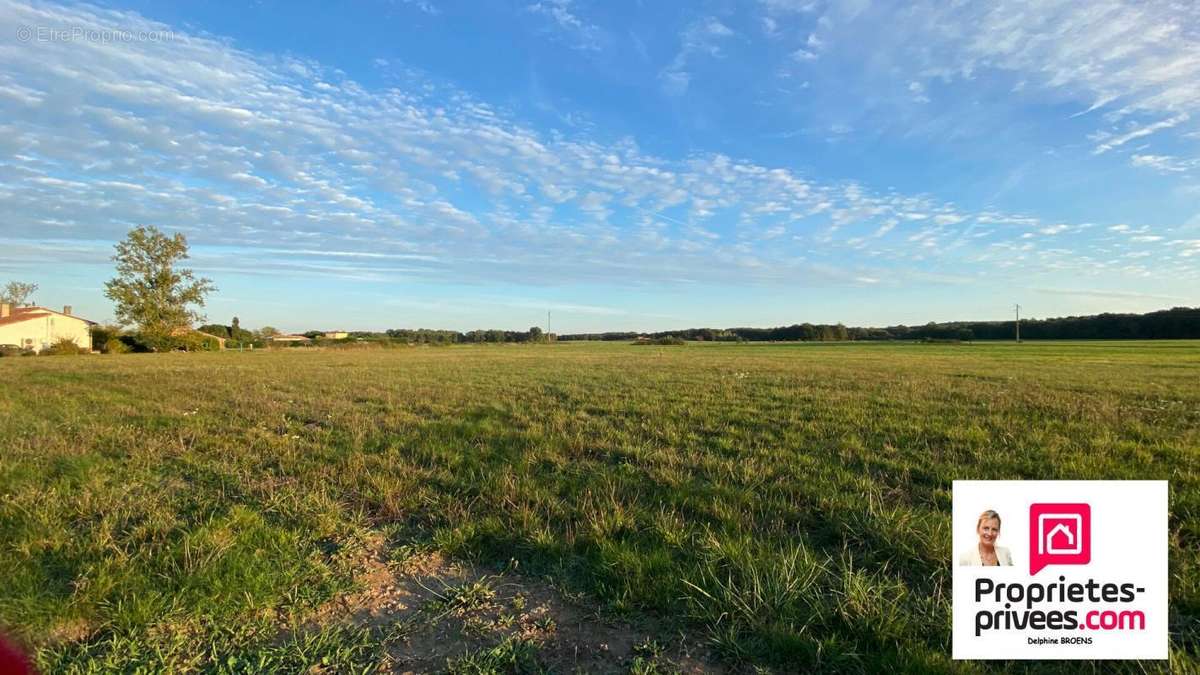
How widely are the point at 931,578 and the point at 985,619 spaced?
524 millimetres

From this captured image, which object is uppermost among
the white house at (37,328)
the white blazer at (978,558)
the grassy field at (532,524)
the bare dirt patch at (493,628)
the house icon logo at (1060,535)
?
the white house at (37,328)

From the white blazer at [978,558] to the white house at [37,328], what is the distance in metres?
88.2

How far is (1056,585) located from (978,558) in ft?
1.28

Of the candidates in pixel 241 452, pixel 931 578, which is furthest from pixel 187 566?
pixel 931 578

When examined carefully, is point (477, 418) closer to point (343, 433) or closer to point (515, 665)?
point (343, 433)

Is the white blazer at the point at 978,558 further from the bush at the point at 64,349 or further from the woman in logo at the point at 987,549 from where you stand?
the bush at the point at 64,349

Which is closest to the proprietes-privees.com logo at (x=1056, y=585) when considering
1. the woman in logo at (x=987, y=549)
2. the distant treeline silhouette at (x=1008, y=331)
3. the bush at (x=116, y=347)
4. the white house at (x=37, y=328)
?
the woman in logo at (x=987, y=549)

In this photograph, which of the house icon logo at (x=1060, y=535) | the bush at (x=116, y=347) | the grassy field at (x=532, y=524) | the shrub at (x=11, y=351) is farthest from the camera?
the bush at (x=116, y=347)

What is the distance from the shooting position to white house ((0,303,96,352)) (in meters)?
65.9

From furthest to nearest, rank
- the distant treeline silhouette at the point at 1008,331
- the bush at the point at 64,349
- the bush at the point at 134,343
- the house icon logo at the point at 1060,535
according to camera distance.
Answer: the distant treeline silhouette at the point at 1008,331
the bush at the point at 134,343
the bush at the point at 64,349
the house icon logo at the point at 1060,535

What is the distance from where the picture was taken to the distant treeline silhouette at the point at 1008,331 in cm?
8738

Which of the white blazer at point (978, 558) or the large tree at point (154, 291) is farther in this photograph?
the large tree at point (154, 291)

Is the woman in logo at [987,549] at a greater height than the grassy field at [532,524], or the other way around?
the woman in logo at [987,549]

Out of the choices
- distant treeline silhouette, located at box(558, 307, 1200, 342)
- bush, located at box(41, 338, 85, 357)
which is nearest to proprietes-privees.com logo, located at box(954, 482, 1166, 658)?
bush, located at box(41, 338, 85, 357)
